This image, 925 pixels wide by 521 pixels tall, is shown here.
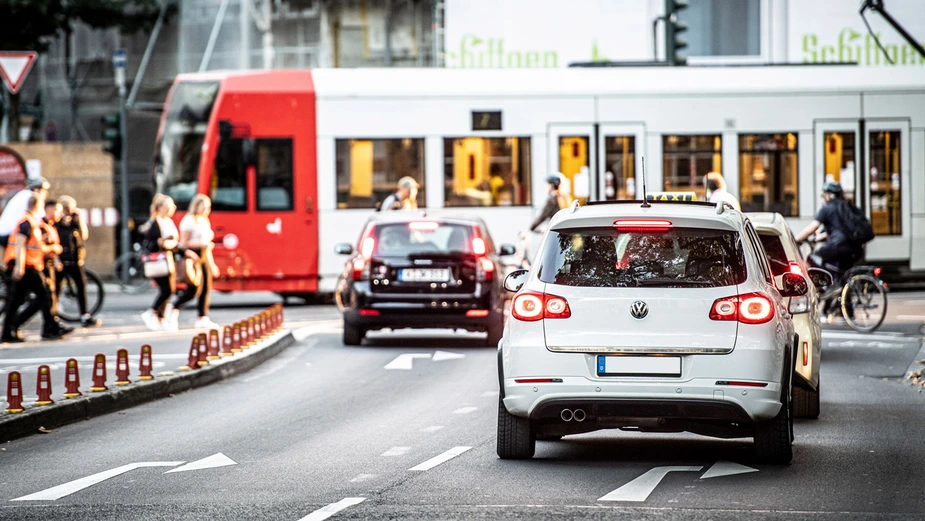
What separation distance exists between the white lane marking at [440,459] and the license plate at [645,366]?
114 cm

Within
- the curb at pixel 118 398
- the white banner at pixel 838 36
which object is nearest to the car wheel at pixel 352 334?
the curb at pixel 118 398

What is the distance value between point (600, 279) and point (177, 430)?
11.7 feet

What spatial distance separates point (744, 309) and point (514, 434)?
1491 millimetres

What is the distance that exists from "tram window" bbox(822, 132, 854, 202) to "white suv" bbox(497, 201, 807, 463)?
1604cm

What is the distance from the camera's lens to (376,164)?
23891 mm

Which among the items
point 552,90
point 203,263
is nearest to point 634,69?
point 552,90

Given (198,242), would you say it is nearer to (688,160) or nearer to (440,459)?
(688,160)

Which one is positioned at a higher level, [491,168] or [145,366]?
[491,168]

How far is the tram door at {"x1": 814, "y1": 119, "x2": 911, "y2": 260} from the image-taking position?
79.6 feet

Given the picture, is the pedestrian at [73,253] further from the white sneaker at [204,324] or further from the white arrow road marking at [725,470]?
the white arrow road marking at [725,470]

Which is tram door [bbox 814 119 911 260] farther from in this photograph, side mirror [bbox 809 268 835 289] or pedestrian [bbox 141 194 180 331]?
side mirror [bbox 809 268 835 289]

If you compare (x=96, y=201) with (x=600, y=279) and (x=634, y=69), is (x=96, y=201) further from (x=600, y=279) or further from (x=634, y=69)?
(x=600, y=279)

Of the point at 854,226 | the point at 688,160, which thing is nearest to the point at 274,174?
the point at 688,160

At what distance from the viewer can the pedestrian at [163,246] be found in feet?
63.2
